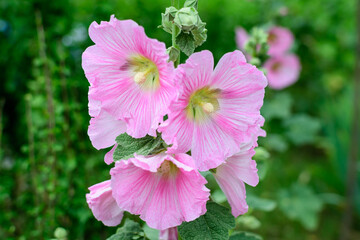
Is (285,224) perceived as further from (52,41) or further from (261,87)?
(261,87)

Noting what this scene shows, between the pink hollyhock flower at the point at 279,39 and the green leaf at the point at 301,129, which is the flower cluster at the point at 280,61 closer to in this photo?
the pink hollyhock flower at the point at 279,39

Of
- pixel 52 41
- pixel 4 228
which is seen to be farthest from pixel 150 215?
pixel 52 41

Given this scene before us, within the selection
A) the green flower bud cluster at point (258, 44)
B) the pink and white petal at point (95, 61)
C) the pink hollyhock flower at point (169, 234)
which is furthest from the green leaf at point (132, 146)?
the green flower bud cluster at point (258, 44)

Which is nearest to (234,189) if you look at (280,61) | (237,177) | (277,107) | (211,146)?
(237,177)

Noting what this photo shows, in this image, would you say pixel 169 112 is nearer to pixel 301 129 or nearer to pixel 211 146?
pixel 211 146

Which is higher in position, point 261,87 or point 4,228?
point 261,87

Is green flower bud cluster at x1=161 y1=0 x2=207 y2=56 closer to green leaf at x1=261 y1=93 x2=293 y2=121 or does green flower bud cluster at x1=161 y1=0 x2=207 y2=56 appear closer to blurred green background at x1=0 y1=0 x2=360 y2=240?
blurred green background at x1=0 y1=0 x2=360 y2=240

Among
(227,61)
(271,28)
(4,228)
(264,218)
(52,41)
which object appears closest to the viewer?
(227,61)
